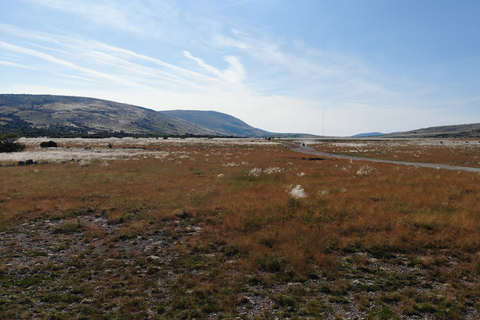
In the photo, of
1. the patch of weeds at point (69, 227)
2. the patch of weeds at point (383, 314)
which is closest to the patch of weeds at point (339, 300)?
the patch of weeds at point (383, 314)

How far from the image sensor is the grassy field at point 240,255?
6359mm

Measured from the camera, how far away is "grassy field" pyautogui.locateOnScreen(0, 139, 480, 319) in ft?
20.9

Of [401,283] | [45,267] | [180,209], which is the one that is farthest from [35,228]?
[401,283]

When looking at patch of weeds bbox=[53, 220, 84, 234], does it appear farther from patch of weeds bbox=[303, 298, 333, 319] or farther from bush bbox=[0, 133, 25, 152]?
bush bbox=[0, 133, 25, 152]

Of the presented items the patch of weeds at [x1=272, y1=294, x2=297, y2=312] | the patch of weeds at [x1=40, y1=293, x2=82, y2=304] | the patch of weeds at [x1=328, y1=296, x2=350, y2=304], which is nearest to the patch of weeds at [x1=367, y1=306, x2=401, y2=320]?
the patch of weeds at [x1=328, y1=296, x2=350, y2=304]

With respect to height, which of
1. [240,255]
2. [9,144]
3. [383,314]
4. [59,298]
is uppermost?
[9,144]

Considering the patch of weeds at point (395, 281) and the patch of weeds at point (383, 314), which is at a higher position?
the patch of weeds at point (383, 314)

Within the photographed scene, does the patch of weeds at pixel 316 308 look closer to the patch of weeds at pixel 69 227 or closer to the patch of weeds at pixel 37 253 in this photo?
the patch of weeds at pixel 37 253

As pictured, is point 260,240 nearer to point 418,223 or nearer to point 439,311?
point 439,311

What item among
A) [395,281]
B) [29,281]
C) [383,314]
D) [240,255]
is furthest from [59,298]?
[395,281]

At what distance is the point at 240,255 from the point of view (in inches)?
373

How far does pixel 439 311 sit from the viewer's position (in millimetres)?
5980

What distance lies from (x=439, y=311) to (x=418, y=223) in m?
6.78

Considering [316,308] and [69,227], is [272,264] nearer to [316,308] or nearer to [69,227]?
[316,308]
